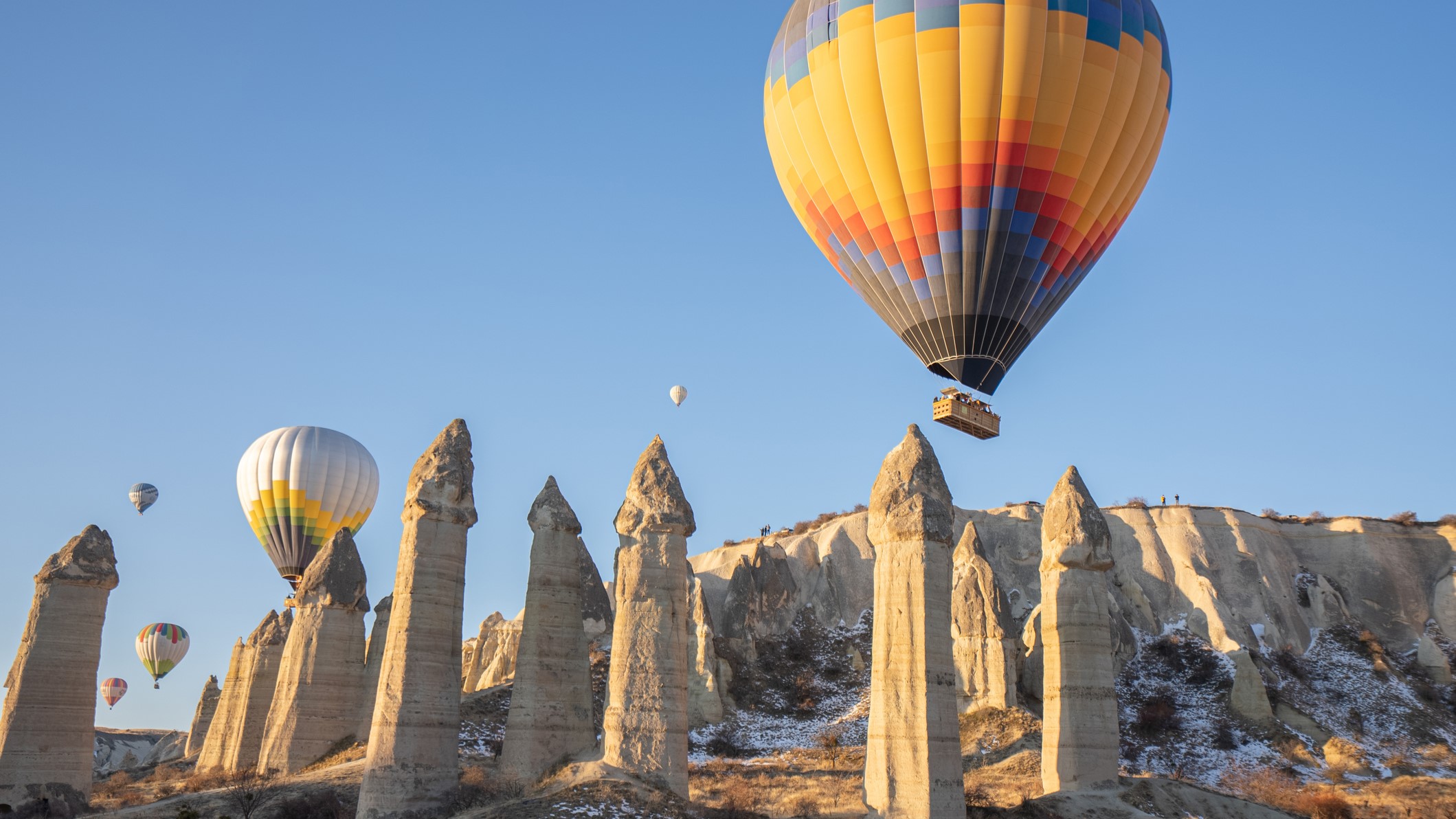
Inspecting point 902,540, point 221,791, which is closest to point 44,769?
point 221,791

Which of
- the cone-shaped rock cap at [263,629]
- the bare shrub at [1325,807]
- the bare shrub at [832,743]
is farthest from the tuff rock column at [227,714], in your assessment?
the bare shrub at [1325,807]

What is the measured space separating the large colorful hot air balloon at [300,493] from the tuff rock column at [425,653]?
102ft

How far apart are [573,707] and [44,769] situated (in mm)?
14931

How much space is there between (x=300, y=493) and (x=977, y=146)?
123 feet

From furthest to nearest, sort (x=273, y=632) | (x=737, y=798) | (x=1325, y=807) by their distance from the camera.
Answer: (x=273, y=632), (x=1325, y=807), (x=737, y=798)

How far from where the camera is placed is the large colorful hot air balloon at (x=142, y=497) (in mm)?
65000

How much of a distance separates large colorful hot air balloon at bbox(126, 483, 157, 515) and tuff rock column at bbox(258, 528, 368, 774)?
3294cm

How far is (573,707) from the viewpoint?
26.8 metres

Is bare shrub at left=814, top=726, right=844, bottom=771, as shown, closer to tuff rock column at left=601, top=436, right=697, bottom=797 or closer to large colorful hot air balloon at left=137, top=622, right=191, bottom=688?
tuff rock column at left=601, top=436, right=697, bottom=797

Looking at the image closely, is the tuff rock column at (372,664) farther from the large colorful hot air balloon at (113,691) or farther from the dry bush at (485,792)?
the large colorful hot air balloon at (113,691)

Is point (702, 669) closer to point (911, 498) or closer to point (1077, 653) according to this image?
point (1077, 653)

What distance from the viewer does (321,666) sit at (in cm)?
3584

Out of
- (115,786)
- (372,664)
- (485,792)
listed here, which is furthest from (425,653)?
(115,786)

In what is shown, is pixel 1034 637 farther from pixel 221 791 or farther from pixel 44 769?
pixel 44 769
